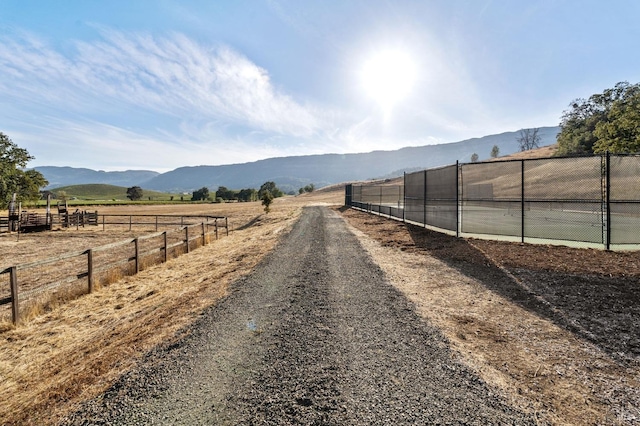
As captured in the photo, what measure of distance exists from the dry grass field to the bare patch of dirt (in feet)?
0.06

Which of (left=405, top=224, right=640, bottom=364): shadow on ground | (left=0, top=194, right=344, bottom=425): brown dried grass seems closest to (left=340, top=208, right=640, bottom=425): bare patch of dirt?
(left=405, top=224, right=640, bottom=364): shadow on ground

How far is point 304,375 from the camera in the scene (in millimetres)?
3451

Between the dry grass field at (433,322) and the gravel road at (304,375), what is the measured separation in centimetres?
35

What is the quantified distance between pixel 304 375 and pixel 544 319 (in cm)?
419

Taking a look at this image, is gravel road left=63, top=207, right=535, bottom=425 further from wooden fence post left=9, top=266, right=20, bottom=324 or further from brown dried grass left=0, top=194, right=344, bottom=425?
wooden fence post left=9, top=266, right=20, bottom=324

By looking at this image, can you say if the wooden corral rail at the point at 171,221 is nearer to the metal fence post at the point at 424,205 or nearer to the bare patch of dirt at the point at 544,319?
the metal fence post at the point at 424,205

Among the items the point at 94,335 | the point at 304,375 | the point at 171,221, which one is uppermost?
the point at 171,221

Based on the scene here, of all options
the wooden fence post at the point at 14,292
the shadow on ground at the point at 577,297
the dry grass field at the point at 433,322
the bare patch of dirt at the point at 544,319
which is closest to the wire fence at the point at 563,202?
the bare patch of dirt at the point at 544,319

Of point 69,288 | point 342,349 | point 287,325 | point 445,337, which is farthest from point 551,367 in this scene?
point 69,288

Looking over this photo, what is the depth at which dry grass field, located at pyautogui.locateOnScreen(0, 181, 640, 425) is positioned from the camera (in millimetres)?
3065

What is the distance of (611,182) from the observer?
375 inches

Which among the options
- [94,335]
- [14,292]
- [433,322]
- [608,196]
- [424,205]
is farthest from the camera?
[424,205]

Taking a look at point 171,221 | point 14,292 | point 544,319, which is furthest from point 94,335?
point 171,221

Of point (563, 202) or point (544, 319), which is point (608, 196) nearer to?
point (563, 202)
